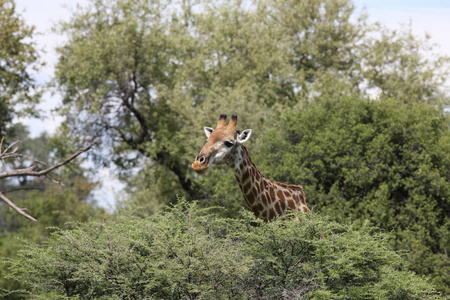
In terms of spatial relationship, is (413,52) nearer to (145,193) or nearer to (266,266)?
(145,193)

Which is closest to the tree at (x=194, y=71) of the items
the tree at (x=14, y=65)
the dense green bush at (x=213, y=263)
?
the tree at (x=14, y=65)

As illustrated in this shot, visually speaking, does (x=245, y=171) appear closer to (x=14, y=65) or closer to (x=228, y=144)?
(x=228, y=144)

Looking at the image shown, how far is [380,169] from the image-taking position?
52.4 ft

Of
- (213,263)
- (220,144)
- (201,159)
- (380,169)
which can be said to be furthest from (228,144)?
(380,169)

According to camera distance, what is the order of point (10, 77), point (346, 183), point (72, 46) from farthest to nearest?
point (72, 46), point (10, 77), point (346, 183)

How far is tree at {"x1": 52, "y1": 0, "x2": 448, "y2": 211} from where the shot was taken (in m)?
25.9

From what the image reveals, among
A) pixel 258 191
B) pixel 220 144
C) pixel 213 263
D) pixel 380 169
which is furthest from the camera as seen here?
pixel 380 169

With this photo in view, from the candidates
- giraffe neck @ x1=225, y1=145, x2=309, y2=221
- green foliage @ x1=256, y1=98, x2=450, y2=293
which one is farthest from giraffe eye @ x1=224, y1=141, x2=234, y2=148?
A: green foliage @ x1=256, y1=98, x2=450, y2=293

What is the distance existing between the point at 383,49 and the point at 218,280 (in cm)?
2491

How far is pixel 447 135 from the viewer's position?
17.4 m

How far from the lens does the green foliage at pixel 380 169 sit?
15.5 meters

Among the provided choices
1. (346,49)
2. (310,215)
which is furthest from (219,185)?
(346,49)

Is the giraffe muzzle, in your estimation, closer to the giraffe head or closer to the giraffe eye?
the giraffe head

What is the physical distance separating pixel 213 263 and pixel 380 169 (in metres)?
9.07
